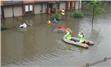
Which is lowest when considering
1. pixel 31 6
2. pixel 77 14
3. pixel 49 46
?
pixel 49 46

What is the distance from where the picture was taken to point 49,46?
85.7 ft

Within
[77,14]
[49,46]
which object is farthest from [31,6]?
[49,46]

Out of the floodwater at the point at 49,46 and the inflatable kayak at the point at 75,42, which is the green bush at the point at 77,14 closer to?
the floodwater at the point at 49,46

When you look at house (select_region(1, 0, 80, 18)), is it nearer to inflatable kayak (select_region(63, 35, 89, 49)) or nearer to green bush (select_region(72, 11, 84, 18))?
green bush (select_region(72, 11, 84, 18))

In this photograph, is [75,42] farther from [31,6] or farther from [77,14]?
[31,6]

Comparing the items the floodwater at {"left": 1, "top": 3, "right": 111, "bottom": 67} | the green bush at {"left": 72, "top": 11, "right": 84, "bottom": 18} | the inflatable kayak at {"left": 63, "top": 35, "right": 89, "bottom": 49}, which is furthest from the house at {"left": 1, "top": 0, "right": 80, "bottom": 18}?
the inflatable kayak at {"left": 63, "top": 35, "right": 89, "bottom": 49}

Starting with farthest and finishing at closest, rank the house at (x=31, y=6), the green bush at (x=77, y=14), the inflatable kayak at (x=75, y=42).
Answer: the green bush at (x=77, y=14) < the house at (x=31, y=6) < the inflatable kayak at (x=75, y=42)

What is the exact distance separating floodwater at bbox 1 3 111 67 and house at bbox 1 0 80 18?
0.97m

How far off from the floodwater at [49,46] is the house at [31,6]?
973 millimetres

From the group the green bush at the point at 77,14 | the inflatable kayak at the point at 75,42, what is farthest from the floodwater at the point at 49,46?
the green bush at the point at 77,14

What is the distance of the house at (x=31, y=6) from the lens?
3369 centimetres

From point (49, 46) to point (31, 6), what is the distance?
1104 centimetres

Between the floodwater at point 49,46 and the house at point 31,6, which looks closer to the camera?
the floodwater at point 49,46

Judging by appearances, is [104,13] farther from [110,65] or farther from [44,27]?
[110,65]
